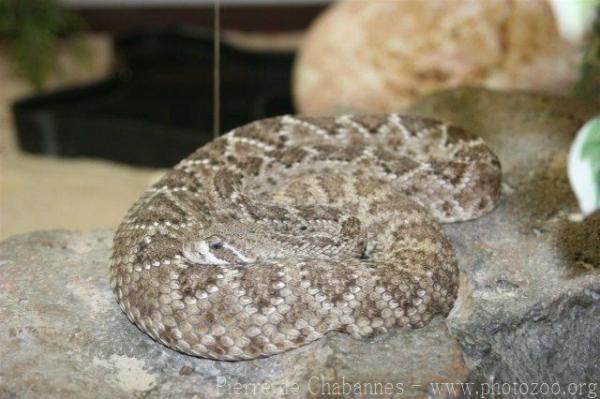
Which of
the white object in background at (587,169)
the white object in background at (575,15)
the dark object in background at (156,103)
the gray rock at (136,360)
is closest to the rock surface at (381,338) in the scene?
the gray rock at (136,360)

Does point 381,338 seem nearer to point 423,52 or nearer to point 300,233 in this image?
point 300,233

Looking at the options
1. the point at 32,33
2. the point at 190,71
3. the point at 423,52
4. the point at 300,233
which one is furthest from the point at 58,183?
the point at 300,233

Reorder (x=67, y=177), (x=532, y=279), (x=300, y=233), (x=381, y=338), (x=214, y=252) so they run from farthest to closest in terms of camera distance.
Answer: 1. (x=67, y=177)
2. (x=300, y=233)
3. (x=532, y=279)
4. (x=214, y=252)
5. (x=381, y=338)

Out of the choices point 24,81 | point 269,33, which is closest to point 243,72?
point 269,33

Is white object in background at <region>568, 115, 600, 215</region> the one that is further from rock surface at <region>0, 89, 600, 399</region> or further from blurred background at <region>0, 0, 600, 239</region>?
blurred background at <region>0, 0, 600, 239</region>

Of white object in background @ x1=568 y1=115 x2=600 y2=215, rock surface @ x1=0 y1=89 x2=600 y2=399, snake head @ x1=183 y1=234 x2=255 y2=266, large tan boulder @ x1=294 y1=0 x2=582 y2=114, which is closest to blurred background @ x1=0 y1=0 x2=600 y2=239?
large tan boulder @ x1=294 y1=0 x2=582 y2=114

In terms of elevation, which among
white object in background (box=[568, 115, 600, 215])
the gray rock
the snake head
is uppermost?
white object in background (box=[568, 115, 600, 215])

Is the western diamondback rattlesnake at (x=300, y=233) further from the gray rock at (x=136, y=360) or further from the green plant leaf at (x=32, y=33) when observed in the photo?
the green plant leaf at (x=32, y=33)
